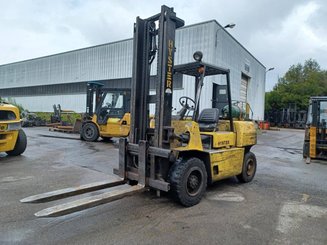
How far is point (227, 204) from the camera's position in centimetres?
452

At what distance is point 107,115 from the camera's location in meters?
12.8

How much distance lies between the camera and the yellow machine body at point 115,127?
480 inches

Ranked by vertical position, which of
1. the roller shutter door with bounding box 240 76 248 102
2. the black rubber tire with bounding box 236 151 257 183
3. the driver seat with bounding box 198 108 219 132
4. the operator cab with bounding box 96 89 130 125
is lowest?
the black rubber tire with bounding box 236 151 257 183

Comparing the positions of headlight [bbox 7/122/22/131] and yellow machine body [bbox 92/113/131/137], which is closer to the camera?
headlight [bbox 7/122/22/131]

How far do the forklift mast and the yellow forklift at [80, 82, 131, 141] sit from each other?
7662mm

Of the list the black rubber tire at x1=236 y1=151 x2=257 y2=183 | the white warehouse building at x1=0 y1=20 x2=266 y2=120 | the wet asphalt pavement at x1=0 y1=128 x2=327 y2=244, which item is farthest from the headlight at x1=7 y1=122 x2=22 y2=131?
the white warehouse building at x1=0 y1=20 x2=266 y2=120

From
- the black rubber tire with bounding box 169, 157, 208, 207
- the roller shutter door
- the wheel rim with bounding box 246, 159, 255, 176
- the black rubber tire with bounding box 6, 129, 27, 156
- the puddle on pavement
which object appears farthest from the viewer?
the roller shutter door

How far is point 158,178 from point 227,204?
126cm

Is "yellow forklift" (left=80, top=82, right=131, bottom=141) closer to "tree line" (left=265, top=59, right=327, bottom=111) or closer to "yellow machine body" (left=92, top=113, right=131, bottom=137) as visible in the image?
"yellow machine body" (left=92, top=113, right=131, bottom=137)

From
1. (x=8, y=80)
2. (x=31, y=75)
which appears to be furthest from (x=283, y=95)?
(x=8, y=80)

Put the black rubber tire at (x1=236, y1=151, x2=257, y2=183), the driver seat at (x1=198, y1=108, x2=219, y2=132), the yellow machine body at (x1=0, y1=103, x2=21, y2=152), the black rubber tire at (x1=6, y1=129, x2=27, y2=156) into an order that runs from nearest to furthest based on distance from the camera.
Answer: the driver seat at (x1=198, y1=108, x2=219, y2=132), the black rubber tire at (x1=236, y1=151, x2=257, y2=183), the yellow machine body at (x1=0, y1=103, x2=21, y2=152), the black rubber tire at (x1=6, y1=129, x2=27, y2=156)

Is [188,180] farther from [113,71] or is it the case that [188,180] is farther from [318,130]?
[113,71]

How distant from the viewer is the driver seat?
5395 mm

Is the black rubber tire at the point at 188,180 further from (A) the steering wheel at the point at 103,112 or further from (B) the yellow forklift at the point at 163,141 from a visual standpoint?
(A) the steering wheel at the point at 103,112
